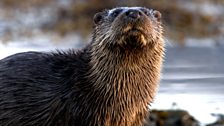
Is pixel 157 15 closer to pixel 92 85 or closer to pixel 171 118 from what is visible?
pixel 92 85

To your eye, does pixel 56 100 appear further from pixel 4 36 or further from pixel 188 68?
pixel 4 36

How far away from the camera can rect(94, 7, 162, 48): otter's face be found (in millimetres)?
6582

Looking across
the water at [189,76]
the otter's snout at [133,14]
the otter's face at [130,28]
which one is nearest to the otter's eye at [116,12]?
the otter's face at [130,28]

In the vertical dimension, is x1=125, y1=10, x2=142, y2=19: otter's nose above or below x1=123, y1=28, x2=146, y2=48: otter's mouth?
above

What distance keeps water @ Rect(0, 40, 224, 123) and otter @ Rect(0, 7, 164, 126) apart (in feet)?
7.31

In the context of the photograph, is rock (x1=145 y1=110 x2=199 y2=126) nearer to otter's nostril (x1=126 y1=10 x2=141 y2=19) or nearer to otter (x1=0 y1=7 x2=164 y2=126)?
otter (x1=0 y1=7 x2=164 y2=126)

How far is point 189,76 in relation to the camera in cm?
1150

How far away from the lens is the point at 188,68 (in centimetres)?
1225

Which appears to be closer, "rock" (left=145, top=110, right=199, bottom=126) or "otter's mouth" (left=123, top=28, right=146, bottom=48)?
"otter's mouth" (left=123, top=28, right=146, bottom=48)

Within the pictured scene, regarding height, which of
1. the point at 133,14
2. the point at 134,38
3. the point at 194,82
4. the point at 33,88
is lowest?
the point at 33,88

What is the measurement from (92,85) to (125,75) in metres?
0.25

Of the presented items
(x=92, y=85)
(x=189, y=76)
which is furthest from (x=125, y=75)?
(x=189, y=76)

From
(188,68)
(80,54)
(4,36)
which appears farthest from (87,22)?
(80,54)

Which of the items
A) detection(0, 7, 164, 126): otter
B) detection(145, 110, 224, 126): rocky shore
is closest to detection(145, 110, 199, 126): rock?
detection(145, 110, 224, 126): rocky shore
